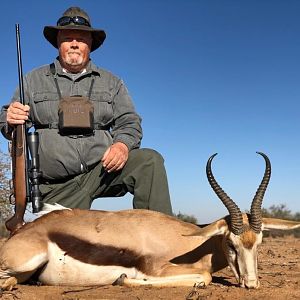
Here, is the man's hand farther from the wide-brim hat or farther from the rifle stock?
the wide-brim hat

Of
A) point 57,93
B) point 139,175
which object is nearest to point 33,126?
point 57,93

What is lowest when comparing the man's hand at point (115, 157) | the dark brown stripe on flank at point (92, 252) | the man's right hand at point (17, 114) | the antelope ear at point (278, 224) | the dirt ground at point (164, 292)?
the dirt ground at point (164, 292)

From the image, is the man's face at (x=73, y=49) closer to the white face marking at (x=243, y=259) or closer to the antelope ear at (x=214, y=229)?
the antelope ear at (x=214, y=229)

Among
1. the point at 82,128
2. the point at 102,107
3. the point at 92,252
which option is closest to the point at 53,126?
the point at 82,128

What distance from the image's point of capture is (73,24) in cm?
631

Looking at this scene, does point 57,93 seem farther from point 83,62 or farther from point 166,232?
point 166,232

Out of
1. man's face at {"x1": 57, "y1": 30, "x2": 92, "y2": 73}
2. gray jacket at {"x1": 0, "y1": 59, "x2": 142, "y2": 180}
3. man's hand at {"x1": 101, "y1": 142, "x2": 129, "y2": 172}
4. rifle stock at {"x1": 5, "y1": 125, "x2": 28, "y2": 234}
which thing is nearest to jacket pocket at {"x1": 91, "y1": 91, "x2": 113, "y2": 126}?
gray jacket at {"x1": 0, "y1": 59, "x2": 142, "y2": 180}

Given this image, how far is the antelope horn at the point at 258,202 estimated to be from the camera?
4719 millimetres

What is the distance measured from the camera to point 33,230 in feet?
15.8

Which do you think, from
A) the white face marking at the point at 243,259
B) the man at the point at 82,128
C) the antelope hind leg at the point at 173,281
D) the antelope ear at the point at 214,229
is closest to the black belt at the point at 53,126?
the man at the point at 82,128

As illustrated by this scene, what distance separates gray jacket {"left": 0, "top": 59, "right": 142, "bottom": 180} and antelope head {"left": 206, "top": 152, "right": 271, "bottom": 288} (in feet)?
5.13

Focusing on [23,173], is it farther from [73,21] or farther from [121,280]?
[73,21]

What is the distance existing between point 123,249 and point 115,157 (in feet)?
4.15

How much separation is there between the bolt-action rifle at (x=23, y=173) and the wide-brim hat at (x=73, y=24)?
95cm
